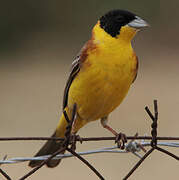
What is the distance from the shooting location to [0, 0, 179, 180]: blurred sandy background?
853cm

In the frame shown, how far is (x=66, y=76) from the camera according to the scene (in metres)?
13.0

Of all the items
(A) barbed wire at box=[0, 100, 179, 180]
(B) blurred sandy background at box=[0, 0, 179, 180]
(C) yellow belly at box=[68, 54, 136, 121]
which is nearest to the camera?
(A) barbed wire at box=[0, 100, 179, 180]

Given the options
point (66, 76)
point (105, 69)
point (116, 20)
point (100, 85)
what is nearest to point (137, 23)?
point (116, 20)

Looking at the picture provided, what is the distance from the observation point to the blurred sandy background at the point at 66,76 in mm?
8531

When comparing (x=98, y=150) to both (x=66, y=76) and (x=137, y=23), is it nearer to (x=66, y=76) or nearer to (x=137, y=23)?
(x=137, y=23)

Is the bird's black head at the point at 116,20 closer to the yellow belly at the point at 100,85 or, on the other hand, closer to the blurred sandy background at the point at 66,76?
the yellow belly at the point at 100,85

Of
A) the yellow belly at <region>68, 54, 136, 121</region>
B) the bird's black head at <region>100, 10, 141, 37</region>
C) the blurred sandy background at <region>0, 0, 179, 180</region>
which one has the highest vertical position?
the bird's black head at <region>100, 10, 141, 37</region>

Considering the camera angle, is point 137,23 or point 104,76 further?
point 137,23

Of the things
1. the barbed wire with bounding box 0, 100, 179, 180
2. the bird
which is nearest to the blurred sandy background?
the bird

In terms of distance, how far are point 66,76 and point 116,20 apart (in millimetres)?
8038

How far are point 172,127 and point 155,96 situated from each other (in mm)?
1664

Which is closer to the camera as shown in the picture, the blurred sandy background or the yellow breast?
the yellow breast

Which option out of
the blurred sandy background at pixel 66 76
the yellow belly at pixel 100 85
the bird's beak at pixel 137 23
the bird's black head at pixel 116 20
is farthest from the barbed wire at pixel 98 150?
the blurred sandy background at pixel 66 76

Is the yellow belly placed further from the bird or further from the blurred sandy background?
the blurred sandy background
